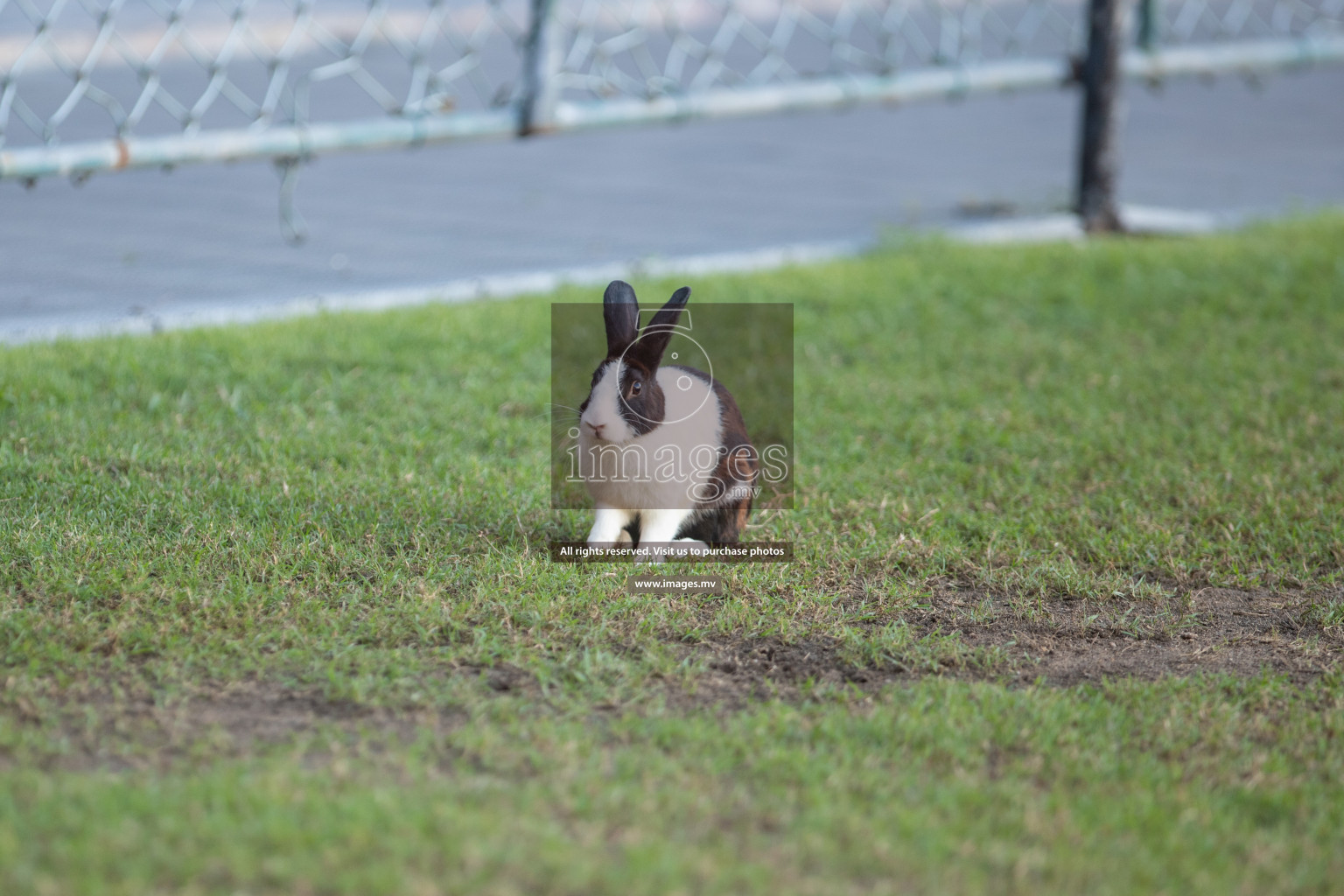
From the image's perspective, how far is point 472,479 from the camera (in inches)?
141

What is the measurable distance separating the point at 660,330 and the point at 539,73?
9.63 ft

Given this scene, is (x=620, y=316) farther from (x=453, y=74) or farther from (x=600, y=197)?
(x=600, y=197)

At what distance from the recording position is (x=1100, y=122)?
6.63m

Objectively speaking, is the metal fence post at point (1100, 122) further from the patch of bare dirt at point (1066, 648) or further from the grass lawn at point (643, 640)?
the patch of bare dirt at point (1066, 648)

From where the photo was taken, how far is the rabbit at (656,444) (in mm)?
2809

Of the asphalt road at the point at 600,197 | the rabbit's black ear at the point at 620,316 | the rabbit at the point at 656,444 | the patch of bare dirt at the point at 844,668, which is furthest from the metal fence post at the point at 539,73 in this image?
the patch of bare dirt at the point at 844,668

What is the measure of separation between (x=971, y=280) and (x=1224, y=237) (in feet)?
5.33

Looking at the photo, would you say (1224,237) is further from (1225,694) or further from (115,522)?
(115,522)

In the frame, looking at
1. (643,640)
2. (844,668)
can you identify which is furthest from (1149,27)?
(643,640)

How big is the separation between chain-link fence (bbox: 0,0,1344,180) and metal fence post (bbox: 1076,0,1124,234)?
122mm

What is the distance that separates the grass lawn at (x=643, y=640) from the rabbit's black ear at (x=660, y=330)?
51 cm

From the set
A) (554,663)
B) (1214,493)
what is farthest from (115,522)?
(1214,493)

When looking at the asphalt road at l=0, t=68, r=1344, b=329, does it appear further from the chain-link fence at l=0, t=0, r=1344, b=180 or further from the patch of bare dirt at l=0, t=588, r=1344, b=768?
the patch of bare dirt at l=0, t=588, r=1344, b=768

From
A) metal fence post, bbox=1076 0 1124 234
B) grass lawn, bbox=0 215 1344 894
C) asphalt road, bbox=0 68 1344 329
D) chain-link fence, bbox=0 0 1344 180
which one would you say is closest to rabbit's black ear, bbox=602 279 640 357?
grass lawn, bbox=0 215 1344 894
